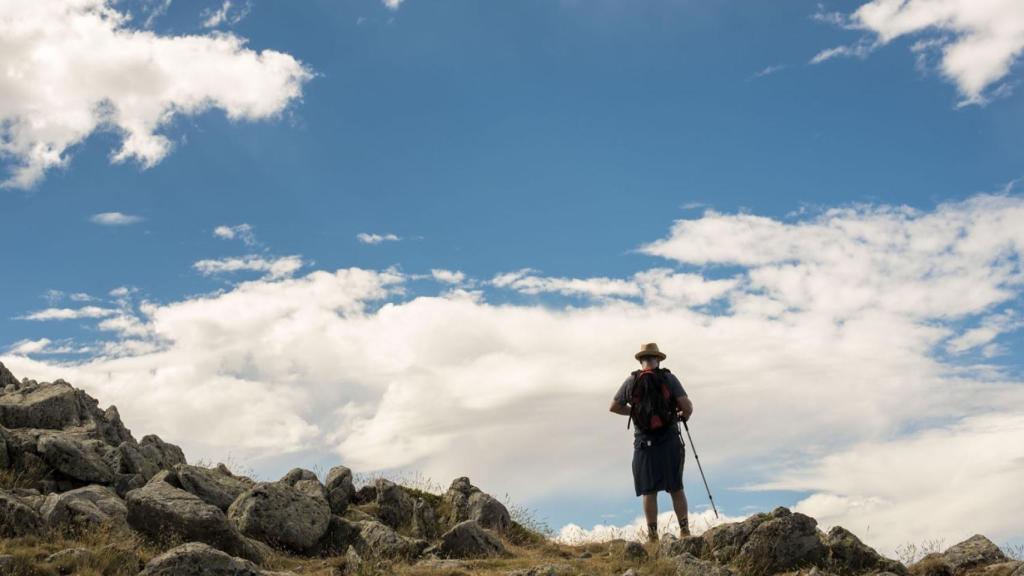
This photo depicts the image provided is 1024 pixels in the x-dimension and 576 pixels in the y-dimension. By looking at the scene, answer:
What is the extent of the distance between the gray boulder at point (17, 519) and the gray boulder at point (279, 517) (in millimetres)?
3045

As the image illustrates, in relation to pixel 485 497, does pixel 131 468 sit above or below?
above

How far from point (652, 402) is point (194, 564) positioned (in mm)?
8090

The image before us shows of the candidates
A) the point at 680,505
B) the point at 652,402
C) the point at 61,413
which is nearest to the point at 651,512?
the point at 680,505

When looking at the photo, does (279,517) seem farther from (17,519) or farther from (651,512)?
(651,512)

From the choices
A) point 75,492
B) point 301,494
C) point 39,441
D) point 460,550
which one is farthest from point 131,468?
point 460,550

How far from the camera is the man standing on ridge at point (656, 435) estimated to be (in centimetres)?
1590

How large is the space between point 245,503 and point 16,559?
13.9ft

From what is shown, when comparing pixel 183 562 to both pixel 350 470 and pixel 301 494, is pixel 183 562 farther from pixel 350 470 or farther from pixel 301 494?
pixel 350 470

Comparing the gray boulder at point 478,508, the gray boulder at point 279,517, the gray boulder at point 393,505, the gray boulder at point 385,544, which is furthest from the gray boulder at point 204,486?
the gray boulder at point 478,508

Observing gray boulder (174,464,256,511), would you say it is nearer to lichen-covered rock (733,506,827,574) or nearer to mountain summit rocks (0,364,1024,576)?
mountain summit rocks (0,364,1024,576)

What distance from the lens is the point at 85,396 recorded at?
22.5 meters

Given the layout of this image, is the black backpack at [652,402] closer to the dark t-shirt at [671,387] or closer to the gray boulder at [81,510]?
the dark t-shirt at [671,387]

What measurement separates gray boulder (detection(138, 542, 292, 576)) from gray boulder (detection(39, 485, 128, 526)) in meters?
3.25

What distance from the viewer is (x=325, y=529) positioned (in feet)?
52.9
